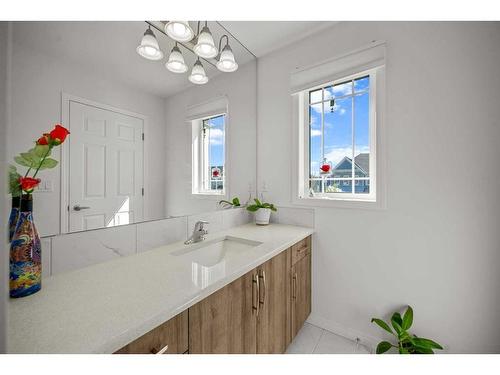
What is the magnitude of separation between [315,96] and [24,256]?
1.95 m

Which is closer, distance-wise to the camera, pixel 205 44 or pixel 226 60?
pixel 205 44

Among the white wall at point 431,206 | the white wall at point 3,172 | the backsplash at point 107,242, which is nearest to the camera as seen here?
the white wall at point 3,172

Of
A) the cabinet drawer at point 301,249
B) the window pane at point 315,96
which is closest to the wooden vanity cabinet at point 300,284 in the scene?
the cabinet drawer at point 301,249

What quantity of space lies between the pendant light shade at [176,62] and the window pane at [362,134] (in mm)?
1264

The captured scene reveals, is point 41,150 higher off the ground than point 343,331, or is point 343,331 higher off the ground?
point 41,150

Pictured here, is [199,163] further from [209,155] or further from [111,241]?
[111,241]

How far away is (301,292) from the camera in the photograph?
152 centimetres

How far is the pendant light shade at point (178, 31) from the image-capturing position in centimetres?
114

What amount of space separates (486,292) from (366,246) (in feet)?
1.96

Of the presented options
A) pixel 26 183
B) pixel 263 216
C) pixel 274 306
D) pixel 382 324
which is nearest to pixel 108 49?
pixel 26 183

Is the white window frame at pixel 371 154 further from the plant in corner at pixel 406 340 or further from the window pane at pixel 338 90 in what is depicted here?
the plant in corner at pixel 406 340

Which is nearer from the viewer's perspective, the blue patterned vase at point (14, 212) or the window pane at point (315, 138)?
the blue patterned vase at point (14, 212)
